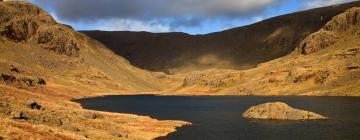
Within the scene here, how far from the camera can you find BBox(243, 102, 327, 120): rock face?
95.4 meters

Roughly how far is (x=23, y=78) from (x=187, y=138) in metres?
120

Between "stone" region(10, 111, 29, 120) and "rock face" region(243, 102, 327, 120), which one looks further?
"rock face" region(243, 102, 327, 120)

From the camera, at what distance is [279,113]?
98250mm

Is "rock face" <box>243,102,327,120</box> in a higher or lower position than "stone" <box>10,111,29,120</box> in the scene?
lower

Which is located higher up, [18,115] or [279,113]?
[18,115]

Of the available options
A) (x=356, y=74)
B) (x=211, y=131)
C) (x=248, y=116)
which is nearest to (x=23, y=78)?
(x=248, y=116)

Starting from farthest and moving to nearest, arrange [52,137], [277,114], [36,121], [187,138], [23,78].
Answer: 1. [23,78]
2. [277,114]
3. [187,138]
4. [36,121]
5. [52,137]

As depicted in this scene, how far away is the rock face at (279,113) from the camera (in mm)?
95375

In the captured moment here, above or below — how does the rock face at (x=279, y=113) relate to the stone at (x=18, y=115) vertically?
below

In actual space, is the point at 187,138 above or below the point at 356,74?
below

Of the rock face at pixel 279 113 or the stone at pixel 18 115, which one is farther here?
the rock face at pixel 279 113

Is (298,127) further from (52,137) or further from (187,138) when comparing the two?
(52,137)

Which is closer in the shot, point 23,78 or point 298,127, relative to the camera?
point 298,127

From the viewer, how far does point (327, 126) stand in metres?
80.7
